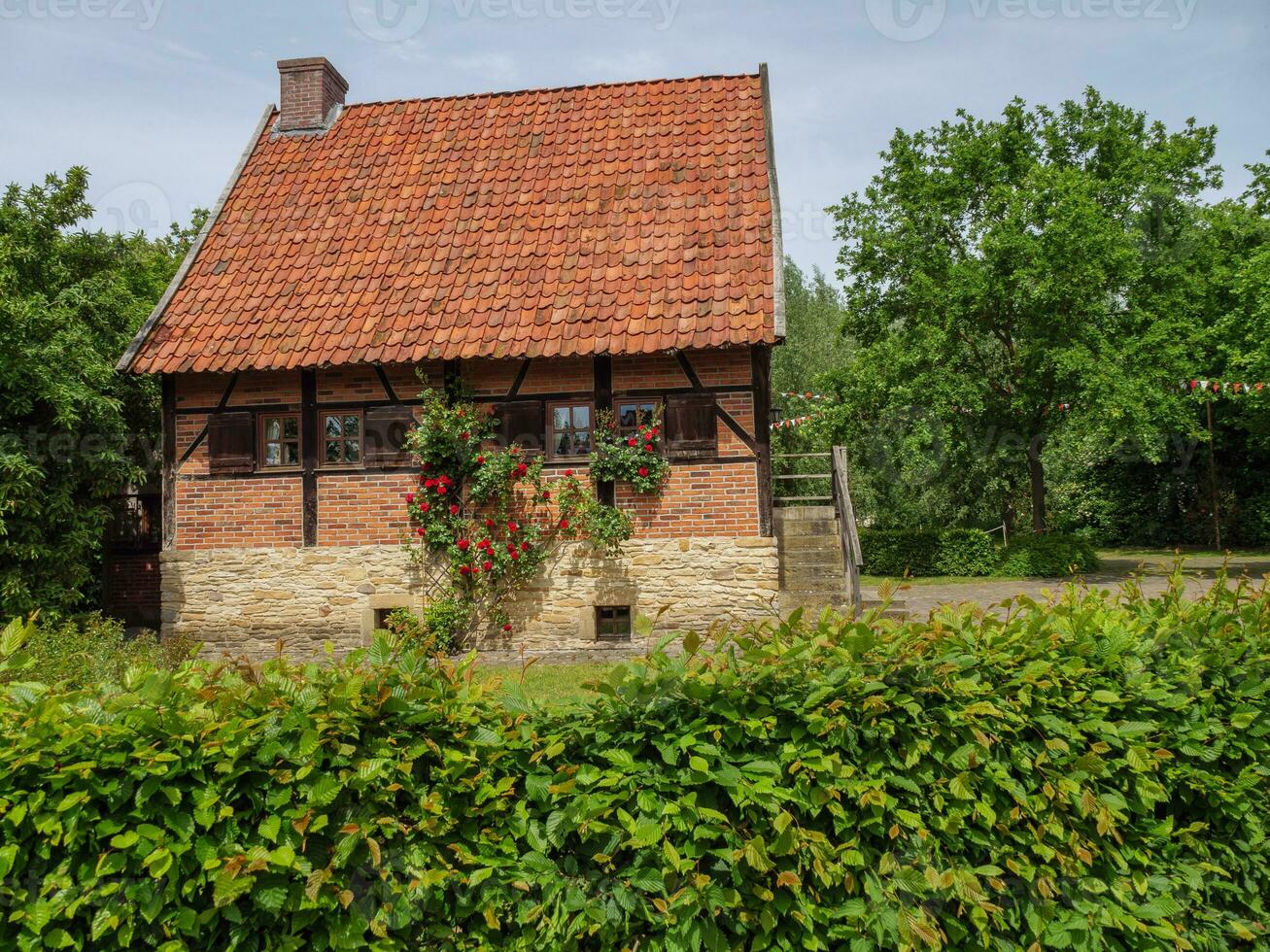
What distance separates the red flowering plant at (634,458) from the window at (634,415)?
0.33 ft

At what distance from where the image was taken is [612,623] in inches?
406

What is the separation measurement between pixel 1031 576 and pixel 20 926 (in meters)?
19.7

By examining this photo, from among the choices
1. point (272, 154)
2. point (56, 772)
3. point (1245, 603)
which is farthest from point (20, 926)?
point (272, 154)

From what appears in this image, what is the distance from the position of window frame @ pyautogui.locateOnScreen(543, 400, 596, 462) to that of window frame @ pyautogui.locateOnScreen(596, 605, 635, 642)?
174 cm

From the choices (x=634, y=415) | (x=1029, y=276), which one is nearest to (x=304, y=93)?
(x=634, y=415)

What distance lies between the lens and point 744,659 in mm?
2824

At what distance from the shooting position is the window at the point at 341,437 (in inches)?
412

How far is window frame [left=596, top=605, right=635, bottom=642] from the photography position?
10188 millimetres

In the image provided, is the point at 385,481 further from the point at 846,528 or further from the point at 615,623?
the point at 846,528

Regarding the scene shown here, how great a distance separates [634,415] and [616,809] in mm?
7731

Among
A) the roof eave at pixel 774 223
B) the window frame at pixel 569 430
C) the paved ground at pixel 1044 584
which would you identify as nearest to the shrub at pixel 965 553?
the paved ground at pixel 1044 584

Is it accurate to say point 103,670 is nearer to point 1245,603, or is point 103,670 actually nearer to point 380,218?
point 380,218

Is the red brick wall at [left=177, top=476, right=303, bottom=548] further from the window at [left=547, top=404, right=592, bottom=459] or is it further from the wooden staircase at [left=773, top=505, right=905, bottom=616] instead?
the wooden staircase at [left=773, top=505, right=905, bottom=616]

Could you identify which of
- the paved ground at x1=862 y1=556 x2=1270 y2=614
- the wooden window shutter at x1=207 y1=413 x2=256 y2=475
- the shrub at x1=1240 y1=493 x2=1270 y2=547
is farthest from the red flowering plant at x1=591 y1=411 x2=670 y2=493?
the shrub at x1=1240 y1=493 x2=1270 y2=547
